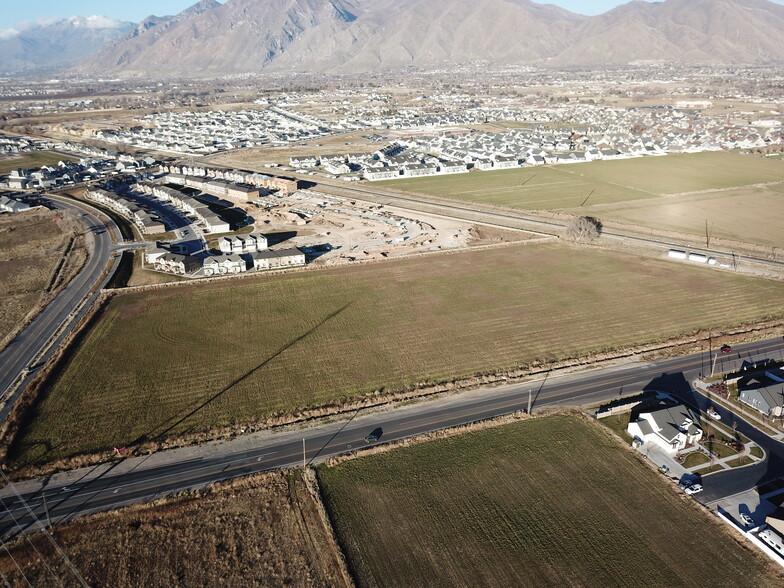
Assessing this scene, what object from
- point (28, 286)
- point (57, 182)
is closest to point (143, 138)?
point (57, 182)

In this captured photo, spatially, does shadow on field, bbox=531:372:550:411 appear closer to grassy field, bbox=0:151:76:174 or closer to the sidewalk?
the sidewalk

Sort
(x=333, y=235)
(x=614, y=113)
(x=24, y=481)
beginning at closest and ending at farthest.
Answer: (x=24, y=481) < (x=333, y=235) < (x=614, y=113)

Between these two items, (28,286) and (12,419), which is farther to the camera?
(28,286)

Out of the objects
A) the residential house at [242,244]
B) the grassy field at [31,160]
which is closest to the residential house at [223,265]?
the residential house at [242,244]

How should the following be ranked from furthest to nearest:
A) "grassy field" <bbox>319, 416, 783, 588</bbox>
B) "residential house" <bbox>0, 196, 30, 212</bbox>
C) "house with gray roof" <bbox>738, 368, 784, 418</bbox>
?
"residential house" <bbox>0, 196, 30, 212</bbox> < "house with gray roof" <bbox>738, 368, 784, 418</bbox> < "grassy field" <bbox>319, 416, 783, 588</bbox>

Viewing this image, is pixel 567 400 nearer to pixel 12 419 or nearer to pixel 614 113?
pixel 12 419

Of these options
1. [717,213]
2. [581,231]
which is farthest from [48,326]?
[717,213]

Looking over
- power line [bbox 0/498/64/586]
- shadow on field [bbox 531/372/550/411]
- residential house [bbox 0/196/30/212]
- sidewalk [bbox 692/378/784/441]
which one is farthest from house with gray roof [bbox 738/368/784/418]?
residential house [bbox 0/196/30/212]
